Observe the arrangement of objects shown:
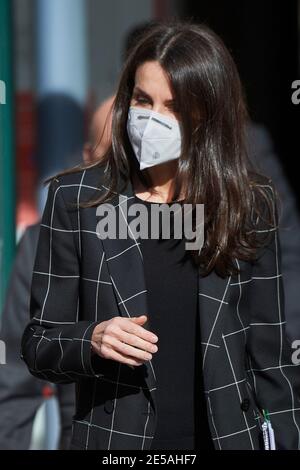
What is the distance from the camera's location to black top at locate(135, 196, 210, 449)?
2324 millimetres

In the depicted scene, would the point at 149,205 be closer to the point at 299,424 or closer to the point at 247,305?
the point at 247,305

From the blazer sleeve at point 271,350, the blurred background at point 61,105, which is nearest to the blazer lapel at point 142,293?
the blazer sleeve at point 271,350

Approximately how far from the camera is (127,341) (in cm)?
212

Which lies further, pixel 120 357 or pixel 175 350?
pixel 175 350

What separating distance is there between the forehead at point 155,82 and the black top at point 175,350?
0.37 meters

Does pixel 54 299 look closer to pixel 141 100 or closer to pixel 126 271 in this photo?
pixel 126 271

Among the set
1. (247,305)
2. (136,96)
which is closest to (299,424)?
(247,305)

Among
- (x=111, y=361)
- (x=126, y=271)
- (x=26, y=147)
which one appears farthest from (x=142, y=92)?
(x=26, y=147)

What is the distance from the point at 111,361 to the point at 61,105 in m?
1.89

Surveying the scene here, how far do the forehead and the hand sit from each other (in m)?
0.55

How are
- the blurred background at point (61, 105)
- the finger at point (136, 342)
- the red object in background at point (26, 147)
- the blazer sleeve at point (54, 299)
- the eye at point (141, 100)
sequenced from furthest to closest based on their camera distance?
the red object in background at point (26, 147)
the blurred background at point (61, 105)
the eye at point (141, 100)
the blazer sleeve at point (54, 299)
the finger at point (136, 342)

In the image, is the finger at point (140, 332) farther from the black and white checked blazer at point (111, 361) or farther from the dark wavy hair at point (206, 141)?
the dark wavy hair at point (206, 141)

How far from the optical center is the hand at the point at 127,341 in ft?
6.94

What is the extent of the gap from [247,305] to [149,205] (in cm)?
34
